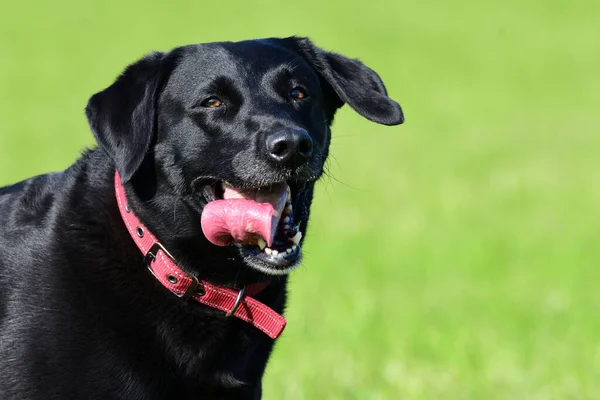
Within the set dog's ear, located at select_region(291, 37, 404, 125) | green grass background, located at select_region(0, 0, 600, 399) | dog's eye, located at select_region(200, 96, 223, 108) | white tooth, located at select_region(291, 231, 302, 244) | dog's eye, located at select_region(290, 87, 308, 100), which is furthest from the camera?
green grass background, located at select_region(0, 0, 600, 399)

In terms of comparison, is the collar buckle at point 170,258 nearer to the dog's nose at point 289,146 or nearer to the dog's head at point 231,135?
the dog's head at point 231,135

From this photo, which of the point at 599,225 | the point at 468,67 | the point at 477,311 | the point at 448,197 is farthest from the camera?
the point at 468,67

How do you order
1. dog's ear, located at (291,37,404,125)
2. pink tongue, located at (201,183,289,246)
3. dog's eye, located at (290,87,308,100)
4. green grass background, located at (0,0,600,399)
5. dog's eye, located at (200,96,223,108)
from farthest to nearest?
green grass background, located at (0,0,600,399), dog's ear, located at (291,37,404,125), dog's eye, located at (290,87,308,100), dog's eye, located at (200,96,223,108), pink tongue, located at (201,183,289,246)

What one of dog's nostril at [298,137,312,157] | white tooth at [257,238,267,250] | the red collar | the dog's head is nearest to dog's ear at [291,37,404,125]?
the dog's head

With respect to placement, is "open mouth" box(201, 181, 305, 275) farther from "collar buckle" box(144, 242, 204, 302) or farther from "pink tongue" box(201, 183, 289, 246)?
"collar buckle" box(144, 242, 204, 302)

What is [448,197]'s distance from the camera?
13.2 metres

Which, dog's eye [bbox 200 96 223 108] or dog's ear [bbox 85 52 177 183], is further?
dog's eye [bbox 200 96 223 108]

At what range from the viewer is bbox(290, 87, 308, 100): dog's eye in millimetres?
4266

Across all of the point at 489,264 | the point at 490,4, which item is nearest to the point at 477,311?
the point at 489,264

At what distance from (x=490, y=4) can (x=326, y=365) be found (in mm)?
28817

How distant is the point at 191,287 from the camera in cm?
399

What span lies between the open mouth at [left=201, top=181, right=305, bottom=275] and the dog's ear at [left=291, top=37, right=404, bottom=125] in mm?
548

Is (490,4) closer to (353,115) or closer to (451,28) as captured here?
(451,28)

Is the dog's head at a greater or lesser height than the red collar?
greater
